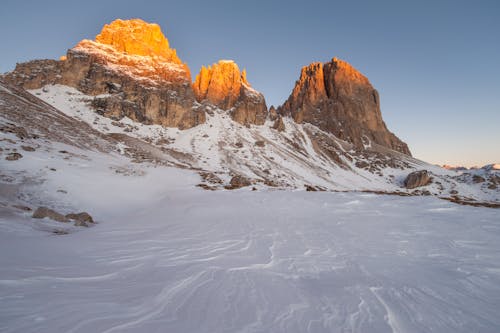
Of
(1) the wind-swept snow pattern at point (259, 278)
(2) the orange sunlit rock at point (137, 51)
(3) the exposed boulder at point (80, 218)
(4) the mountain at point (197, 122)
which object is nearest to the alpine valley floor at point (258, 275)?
(1) the wind-swept snow pattern at point (259, 278)

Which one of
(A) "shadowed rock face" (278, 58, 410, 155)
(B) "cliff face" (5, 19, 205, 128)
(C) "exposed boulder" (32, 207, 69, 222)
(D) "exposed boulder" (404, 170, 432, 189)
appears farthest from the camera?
(A) "shadowed rock face" (278, 58, 410, 155)

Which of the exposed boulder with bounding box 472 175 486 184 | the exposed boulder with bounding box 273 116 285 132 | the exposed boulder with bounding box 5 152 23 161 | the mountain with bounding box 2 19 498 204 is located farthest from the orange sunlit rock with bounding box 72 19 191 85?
the exposed boulder with bounding box 472 175 486 184

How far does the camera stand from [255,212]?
10219 millimetres

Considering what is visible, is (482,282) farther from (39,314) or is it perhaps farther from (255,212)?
(255,212)

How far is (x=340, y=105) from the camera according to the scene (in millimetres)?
118688

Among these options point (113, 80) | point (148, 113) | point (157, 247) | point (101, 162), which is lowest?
point (157, 247)

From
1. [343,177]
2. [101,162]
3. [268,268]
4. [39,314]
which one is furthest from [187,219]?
[343,177]

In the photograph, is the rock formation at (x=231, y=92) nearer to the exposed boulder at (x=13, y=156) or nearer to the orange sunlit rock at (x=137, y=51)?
→ the orange sunlit rock at (x=137, y=51)

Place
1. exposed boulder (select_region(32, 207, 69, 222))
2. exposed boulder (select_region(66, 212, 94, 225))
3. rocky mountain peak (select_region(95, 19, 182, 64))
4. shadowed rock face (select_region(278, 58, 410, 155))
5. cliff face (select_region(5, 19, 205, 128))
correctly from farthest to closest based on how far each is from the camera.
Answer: shadowed rock face (select_region(278, 58, 410, 155)) → rocky mountain peak (select_region(95, 19, 182, 64)) → cliff face (select_region(5, 19, 205, 128)) → exposed boulder (select_region(66, 212, 94, 225)) → exposed boulder (select_region(32, 207, 69, 222))

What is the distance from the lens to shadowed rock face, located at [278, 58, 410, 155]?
113188mm

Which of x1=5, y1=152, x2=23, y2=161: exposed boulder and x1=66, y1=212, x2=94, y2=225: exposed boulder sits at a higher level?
Answer: x1=5, y1=152, x2=23, y2=161: exposed boulder

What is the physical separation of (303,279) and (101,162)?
21.5 meters

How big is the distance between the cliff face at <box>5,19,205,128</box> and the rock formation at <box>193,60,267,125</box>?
1638 centimetres

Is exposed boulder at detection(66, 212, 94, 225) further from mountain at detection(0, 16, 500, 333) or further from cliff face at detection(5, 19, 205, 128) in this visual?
cliff face at detection(5, 19, 205, 128)
